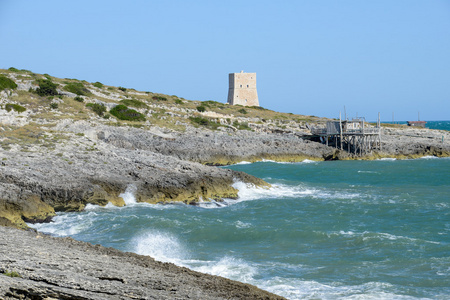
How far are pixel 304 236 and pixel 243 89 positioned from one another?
7820 centimetres

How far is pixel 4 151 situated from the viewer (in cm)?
2809

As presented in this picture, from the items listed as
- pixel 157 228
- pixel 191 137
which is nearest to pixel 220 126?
pixel 191 137

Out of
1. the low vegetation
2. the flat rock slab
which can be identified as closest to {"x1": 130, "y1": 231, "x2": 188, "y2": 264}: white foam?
the flat rock slab

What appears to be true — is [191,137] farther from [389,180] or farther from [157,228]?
[157,228]

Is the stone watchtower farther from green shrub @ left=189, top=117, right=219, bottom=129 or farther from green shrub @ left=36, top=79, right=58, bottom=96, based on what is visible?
green shrub @ left=36, top=79, right=58, bottom=96

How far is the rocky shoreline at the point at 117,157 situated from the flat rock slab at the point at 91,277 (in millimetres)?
35

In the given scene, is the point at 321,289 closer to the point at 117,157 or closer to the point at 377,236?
the point at 377,236

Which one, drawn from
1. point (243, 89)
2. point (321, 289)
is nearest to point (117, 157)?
point (321, 289)

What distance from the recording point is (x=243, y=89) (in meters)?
97.0

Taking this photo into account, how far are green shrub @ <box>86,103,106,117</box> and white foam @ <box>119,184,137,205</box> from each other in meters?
31.0

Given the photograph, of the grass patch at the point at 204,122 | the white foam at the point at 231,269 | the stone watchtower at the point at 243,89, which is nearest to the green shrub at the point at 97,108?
the grass patch at the point at 204,122

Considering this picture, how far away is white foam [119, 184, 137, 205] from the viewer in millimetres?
25862

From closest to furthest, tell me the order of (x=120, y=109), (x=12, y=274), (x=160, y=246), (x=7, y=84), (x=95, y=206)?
(x=12, y=274) → (x=160, y=246) → (x=95, y=206) → (x=7, y=84) → (x=120, y=109)

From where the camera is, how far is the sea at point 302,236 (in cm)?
1453
